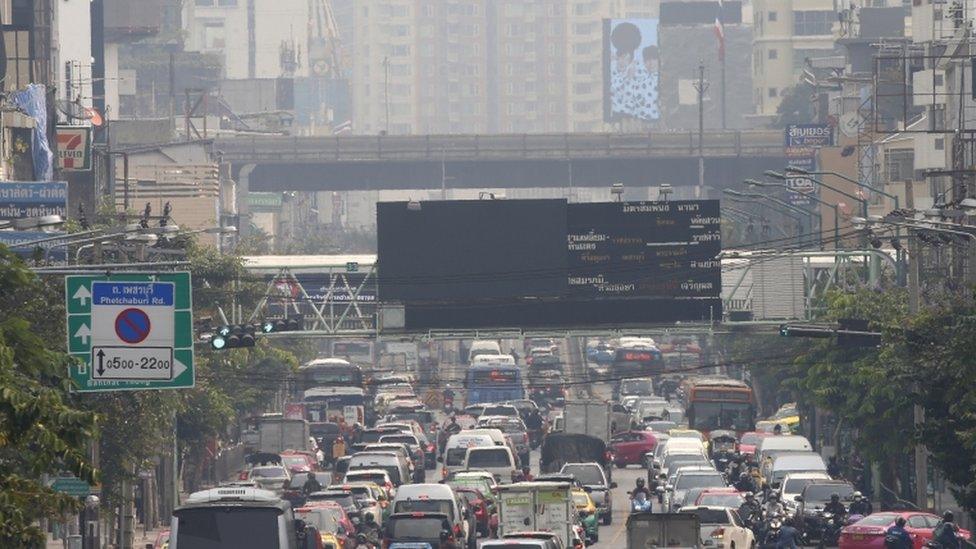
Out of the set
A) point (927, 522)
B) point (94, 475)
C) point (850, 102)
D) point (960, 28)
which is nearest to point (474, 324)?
point (927, 522)

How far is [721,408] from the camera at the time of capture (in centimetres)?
8481

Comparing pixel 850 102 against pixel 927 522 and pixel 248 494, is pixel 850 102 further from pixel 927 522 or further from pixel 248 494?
pixel 248 494

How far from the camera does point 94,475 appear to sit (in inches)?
784

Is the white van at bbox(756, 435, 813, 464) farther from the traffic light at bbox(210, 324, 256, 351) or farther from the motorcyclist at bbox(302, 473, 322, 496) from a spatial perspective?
the traffic light at bbox(210, 324, 256, 351)

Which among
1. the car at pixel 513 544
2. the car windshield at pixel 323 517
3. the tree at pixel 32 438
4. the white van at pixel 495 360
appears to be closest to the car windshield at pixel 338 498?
the car windshield at pixel 323 517

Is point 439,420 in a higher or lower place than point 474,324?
lower

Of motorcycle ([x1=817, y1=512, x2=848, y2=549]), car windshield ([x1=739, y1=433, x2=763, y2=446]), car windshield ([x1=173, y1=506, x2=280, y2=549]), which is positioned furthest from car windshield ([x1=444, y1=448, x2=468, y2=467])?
car windshield ([x1=173, y1=506, x2=280, y2=549])

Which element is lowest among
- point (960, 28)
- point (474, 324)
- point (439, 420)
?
point (439, 420)

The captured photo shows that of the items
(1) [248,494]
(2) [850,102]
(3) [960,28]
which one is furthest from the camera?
(2) [850,102]

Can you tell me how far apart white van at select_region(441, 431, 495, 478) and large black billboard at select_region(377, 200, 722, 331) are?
10.8 ft

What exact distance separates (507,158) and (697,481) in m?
102

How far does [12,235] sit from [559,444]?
26293 millimetres

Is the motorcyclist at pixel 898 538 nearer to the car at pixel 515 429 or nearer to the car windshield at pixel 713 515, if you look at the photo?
the car windshield at pixel 713 515

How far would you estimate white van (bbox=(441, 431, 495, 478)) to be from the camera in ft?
217
